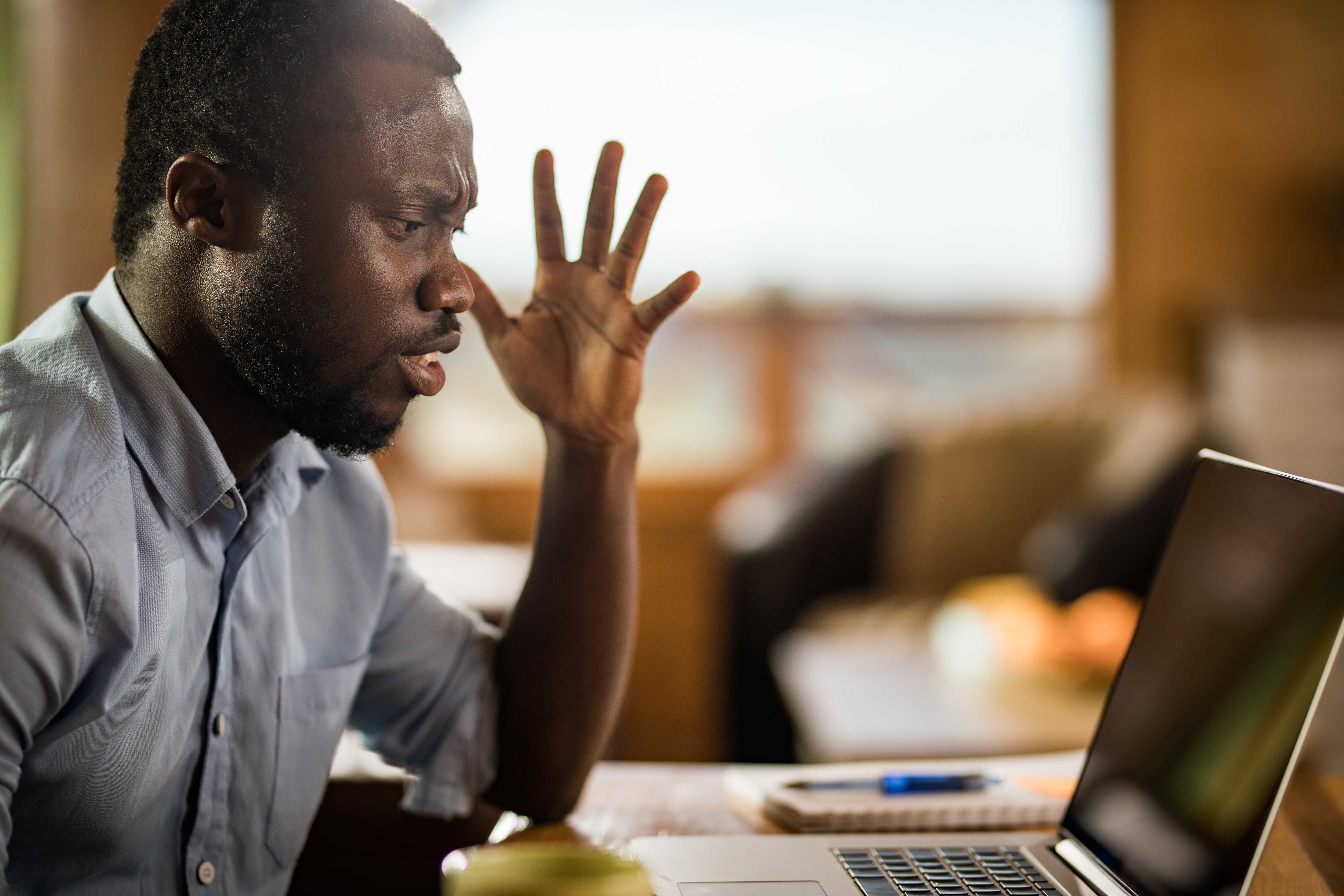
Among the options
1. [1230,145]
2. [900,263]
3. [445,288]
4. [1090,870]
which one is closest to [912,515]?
[900,263]

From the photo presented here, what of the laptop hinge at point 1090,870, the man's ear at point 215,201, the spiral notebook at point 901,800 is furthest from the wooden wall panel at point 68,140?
the laptop hinge at point 1090,870

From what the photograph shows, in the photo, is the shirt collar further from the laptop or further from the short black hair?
the laptop

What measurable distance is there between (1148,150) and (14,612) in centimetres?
346

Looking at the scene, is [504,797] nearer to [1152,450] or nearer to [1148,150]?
[1152,450]

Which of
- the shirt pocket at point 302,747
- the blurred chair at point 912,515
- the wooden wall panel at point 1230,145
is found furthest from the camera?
the wooden wall panel at point 1230,145

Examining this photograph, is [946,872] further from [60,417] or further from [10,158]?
[10,158]

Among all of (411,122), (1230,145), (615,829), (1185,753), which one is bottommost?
(615,829)

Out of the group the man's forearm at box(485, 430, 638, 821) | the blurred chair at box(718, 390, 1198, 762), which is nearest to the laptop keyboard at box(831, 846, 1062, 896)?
the man's forearm at box(485, 430, 638, 821)

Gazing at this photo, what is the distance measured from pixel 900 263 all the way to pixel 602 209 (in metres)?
2.83

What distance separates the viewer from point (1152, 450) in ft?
8.48

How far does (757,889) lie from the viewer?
0.71 meters

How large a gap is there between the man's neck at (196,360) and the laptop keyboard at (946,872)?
0.46 metres

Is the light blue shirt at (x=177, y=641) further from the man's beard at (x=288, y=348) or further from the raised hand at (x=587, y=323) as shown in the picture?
the raised hand at (x=587, y=323)

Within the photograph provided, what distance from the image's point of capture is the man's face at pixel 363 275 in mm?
689
